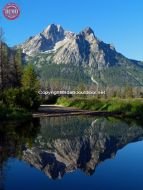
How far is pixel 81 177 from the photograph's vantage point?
17578mm

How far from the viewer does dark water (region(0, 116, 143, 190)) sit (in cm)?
1647

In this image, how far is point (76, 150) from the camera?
25.9 meters

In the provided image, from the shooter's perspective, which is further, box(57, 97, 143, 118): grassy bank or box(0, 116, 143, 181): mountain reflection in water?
box(57, 97, 143, 118): grassy bank

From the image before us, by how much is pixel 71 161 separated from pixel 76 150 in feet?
13.5

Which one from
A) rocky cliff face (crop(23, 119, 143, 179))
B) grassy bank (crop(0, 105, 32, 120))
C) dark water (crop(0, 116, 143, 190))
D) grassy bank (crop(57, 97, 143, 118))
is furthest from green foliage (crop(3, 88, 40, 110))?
dark water (crop(0, 116, 143, 190))

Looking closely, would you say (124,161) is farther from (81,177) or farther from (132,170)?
(81,177)

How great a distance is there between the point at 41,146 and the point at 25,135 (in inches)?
241

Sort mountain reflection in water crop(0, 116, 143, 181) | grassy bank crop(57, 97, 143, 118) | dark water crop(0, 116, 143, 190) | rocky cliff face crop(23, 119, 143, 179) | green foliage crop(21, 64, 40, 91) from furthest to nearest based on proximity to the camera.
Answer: green foliage crop(21, 64, 40, 91) < grassy bank crop(57, 97, 143, 118) < mountain reflection in water crop(0, 116, 143, 181) < rocky cliff face crop(23, 119, 143, 179) < dark water crop(0, 116, 143, 190)

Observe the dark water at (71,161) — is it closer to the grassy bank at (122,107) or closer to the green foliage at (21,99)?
the green foliage at (21,99)

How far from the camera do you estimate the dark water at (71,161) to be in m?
16.5

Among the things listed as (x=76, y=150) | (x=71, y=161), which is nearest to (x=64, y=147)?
(x=76, y=150)

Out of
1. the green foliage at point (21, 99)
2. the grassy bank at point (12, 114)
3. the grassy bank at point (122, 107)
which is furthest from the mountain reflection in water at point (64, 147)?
the grassy bank at point (122, 107)

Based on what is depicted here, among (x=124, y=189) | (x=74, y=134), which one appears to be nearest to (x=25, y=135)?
(x=74, y=134)

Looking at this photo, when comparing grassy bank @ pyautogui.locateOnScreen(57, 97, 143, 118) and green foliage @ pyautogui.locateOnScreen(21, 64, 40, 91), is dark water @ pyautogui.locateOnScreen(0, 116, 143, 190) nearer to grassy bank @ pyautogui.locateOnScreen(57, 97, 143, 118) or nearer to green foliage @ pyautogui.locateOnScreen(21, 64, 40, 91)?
grassy bank @ pyautogui.locateOnScreen(57, 97, 143, 118)
